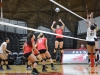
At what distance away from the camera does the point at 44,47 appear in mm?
12250

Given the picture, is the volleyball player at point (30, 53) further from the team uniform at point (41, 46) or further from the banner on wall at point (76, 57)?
the banner on wall at point (76, 57)

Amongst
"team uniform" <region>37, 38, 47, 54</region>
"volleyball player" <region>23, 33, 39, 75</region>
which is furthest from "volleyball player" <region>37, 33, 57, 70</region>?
"volleyball player" <region>23, 33, 39, 75</region>

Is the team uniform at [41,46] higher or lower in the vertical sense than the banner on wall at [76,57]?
higher

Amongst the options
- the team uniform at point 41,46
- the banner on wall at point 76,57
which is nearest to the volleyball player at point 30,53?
the team uniform at point 41,46

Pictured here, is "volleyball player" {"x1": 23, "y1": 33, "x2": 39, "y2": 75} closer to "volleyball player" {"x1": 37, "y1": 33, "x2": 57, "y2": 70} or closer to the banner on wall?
"volleyball player" {"x1": 37, "y1": 33, "x2": 57, "y2": 70}

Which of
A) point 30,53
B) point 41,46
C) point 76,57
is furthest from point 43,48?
point 76,57

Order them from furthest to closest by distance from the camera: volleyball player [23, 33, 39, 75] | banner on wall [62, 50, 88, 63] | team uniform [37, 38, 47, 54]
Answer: banner on wall [62, 50, 88, 63], team uniform [37, 38, 47, 54], volleyball player [23, 33, 39, 75]

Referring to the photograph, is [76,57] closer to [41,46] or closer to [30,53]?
[41,46]

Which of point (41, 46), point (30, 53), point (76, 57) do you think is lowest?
point (76, 57)

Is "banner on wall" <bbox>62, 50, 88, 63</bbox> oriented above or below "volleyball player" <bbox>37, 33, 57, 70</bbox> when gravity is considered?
below

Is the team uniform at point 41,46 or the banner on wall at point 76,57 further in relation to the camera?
the banner on wall at point 76,57

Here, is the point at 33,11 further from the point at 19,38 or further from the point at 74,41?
the point at 74,41

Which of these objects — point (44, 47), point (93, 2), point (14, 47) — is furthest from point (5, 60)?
point (93, 2)

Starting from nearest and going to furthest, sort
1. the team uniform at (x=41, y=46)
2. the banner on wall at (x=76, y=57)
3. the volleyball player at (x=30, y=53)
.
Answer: the volleyball player at (x=30, y=53), the team uniform at (x=41, y=46), the banner on wall at (x=76, y=57)
